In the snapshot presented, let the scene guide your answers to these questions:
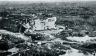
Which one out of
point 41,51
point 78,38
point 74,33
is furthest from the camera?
point 74,33

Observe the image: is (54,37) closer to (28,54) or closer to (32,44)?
(32,44)

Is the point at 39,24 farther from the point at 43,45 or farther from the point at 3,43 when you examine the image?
the point at 3,43

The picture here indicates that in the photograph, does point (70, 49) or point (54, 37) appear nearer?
point (70, 49)

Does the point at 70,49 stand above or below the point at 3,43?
below

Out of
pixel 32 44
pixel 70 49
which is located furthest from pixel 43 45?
pixel 70 49

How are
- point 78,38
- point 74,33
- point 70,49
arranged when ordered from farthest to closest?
point 74,33 → point 78,38 → point 70,49

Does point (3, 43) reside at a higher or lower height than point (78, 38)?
higher

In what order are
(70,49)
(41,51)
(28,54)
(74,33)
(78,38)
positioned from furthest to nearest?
(74,33) < (78,38) < (70,49) < (41,51) < (28,54)

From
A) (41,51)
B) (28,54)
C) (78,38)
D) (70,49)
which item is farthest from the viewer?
(78,38)

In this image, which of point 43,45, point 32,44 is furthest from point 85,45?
point 32,44
